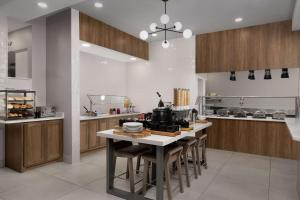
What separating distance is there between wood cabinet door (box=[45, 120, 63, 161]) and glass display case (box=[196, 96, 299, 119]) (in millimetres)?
3477

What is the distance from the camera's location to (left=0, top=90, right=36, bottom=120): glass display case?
3.42 meters

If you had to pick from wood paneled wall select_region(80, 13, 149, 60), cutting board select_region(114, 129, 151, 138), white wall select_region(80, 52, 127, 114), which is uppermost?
wood paneled wall select_region(80, 13, 149, 60)

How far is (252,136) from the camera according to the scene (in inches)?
181

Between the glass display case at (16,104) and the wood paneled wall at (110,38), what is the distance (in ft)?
5.10

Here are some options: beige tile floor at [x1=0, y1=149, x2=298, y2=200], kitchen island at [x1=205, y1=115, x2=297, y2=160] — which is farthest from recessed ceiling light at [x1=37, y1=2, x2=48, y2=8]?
kitchen island at [x1=205, y1=115, x2=297, y2=160]

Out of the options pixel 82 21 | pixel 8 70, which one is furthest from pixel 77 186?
pixel 82 21

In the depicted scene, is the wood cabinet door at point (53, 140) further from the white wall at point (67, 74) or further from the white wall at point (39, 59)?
the white wall at point (39, 59)

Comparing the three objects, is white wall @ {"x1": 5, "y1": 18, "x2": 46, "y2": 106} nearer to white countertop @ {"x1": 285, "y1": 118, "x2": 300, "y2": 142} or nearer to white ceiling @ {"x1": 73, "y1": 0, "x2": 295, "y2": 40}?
white ceiling @ {"x1": 73, "y1": 0, "x2": 295, "y2": 40}

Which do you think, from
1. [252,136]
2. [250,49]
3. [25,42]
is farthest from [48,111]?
[250,49]

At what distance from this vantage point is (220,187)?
295 cm

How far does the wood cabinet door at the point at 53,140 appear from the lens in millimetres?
3758

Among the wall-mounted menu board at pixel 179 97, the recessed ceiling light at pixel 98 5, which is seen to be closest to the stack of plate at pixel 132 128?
the wall-mounted menu board at pixel 179 97

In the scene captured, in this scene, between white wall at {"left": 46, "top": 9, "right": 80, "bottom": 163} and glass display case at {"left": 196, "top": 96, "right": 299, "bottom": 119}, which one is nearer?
white wall at {"left": 46, "top": 9, "right": 80, "bottom": 163}

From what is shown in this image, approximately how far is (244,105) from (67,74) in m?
4.58
